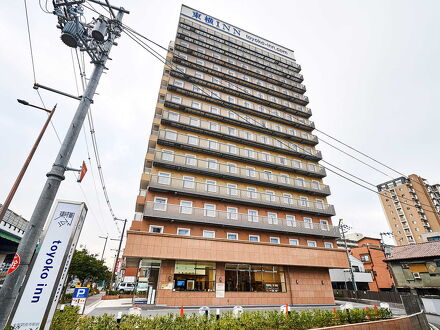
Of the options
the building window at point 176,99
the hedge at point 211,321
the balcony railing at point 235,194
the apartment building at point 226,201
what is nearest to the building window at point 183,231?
the apartment building at point 226,201

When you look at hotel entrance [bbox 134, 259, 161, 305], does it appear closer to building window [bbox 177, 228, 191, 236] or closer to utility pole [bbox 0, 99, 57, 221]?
building window [bbox 177, 228, 191, 236]

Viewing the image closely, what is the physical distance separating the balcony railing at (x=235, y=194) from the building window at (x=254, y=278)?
19.9 feet

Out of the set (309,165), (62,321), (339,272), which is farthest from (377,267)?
(62,321)

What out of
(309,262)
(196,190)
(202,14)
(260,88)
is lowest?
(309,262)

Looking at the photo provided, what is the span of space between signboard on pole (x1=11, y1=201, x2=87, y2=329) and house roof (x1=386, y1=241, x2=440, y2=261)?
3413 centimetres

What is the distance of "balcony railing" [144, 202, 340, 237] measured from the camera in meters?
17.8

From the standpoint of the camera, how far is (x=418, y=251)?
1110 inches

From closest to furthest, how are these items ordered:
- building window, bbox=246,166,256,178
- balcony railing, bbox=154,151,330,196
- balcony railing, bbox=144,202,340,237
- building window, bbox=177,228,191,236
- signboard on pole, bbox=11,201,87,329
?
signboard on pole, bbox=11,201,87,329
balcony railing, bbox=144,202,340,237
building window, bbox=177,228,191,236
balcony railing, bbox=154,151,330,196
building window, bbox=246,166,256,178

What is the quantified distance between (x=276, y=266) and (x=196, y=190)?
35.6 ft

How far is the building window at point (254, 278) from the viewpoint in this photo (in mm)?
18516

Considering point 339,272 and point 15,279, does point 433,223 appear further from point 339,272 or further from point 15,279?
point 15,279

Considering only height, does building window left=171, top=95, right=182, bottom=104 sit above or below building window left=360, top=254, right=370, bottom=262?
above

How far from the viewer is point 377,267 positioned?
44.6m

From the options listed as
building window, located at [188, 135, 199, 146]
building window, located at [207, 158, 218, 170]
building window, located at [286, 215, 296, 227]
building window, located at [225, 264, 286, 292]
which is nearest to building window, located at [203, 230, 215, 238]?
building window, located at [225, 264, 286, 292]
